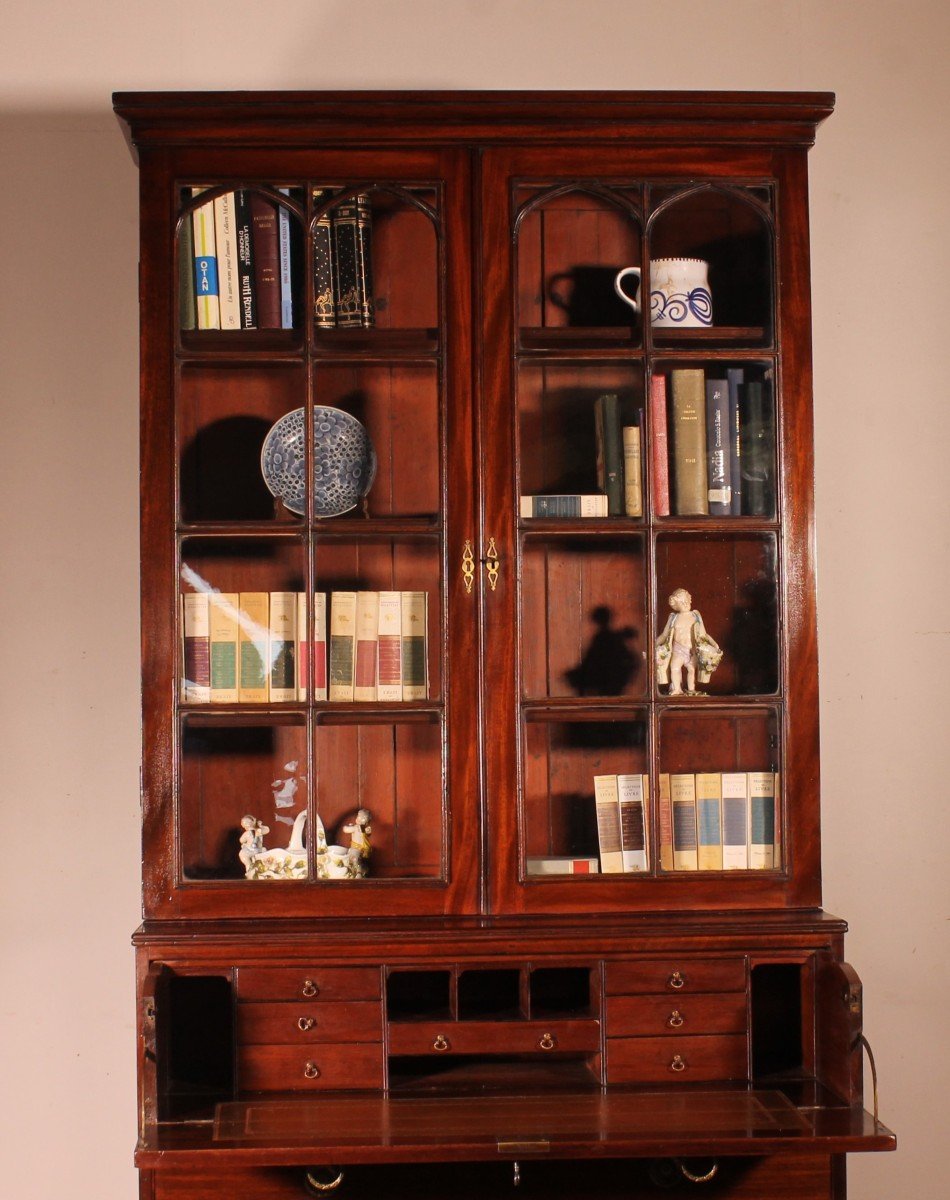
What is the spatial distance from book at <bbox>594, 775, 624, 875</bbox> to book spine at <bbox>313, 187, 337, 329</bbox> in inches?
36.5

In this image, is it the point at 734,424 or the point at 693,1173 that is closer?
the point at 693,1173

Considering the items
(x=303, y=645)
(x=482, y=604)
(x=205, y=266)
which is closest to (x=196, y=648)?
(x=303, y=645)

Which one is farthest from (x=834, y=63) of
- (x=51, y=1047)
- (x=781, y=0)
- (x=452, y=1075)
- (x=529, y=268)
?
(x=51, y=1047)

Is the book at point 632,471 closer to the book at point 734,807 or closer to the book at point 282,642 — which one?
the book at point 734,807

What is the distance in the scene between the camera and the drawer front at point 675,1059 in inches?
80.3

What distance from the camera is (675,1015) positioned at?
6.72 ft

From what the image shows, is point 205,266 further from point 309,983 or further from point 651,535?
point 309,983

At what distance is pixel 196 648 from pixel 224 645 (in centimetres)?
5

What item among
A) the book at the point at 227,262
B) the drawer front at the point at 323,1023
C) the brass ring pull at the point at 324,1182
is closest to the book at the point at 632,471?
the book at the point at 227,262

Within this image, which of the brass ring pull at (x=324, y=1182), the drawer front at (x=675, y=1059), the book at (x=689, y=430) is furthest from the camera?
the book at (x=689, y=430)

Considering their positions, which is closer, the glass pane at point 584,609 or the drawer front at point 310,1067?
the drawer front at point 310,1067

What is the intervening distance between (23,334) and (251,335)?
2.14ft

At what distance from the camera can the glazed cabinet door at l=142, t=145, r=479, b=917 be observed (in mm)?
2062

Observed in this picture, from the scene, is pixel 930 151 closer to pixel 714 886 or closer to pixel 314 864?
pixel 714 886
